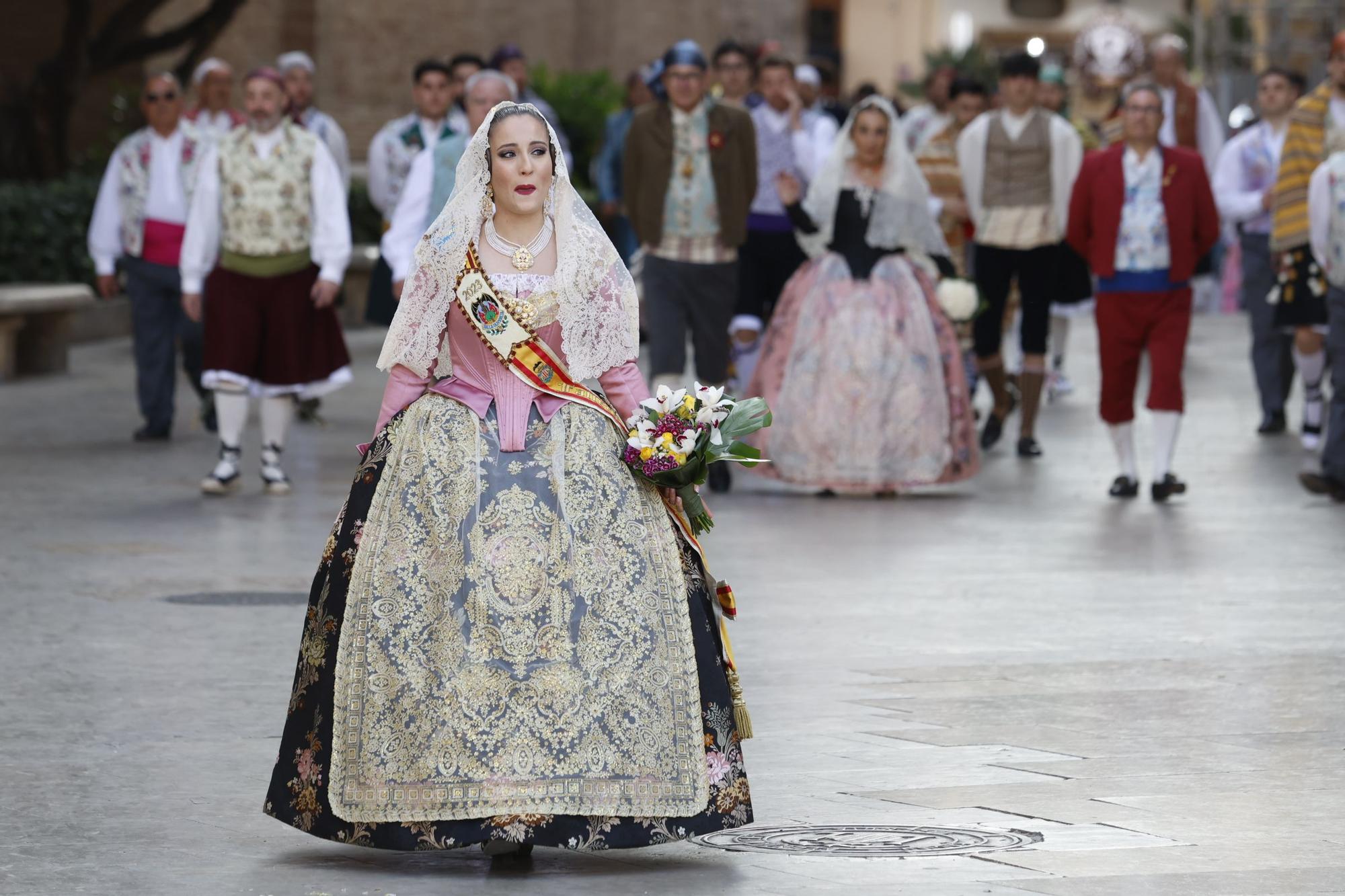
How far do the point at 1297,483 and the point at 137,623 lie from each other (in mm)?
6748

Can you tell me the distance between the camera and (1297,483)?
44.8ft

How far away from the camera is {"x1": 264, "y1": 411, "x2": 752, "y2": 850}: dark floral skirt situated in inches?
224

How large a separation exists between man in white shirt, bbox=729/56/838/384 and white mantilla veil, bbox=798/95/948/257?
1358 mm

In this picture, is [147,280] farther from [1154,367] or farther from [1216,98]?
[1216,98]

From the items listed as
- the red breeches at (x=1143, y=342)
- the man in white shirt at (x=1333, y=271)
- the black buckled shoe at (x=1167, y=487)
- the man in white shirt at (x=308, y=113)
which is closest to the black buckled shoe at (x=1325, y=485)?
the man in white shirt at (x=1333, y=271)

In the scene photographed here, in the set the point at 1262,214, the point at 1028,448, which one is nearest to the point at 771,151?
the point at 1028,448

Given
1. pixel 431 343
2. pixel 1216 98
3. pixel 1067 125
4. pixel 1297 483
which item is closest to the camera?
pixel 431 343

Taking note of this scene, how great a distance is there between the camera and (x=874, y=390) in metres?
13.1

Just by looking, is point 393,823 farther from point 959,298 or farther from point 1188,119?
point 1188,119

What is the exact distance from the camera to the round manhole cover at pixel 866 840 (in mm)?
5898

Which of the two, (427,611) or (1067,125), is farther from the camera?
(1067,125)

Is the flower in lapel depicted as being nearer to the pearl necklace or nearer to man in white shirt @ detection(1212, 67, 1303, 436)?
man in white shirt @ detection(1212, 67, 1303, 436)

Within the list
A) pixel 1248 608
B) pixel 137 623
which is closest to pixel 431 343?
pixel 137 623

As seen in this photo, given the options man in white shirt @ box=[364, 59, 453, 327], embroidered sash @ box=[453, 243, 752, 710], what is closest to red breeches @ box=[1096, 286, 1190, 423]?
man in white shirt @ box=[364, 59, 453, 327]
